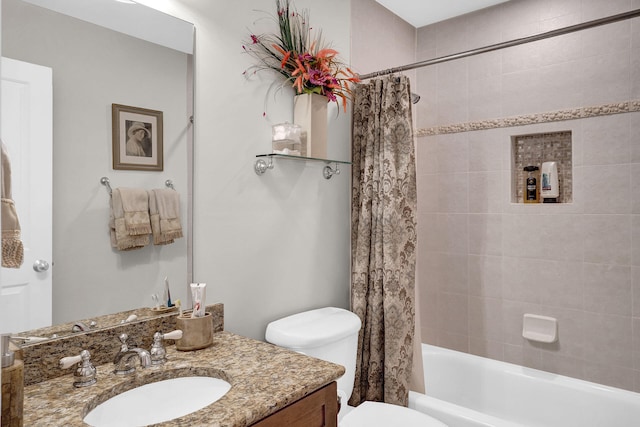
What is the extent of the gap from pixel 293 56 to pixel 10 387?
1555mm

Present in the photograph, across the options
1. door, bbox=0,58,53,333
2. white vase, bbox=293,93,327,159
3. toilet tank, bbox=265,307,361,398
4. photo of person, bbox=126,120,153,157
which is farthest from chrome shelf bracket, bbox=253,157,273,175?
door, bbox=0,58,53,333

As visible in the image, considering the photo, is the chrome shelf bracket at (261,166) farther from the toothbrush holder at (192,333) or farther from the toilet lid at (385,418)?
the toilet lid at (385,418)

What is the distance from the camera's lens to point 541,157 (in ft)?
7.99

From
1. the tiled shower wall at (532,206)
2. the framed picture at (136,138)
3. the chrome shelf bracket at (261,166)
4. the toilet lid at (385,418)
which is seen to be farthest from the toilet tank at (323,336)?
the tiled shower wall at (532,206)

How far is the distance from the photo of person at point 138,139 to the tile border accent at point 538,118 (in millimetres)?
1953

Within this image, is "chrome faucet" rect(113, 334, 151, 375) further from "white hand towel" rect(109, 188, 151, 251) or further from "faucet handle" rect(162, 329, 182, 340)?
"white hand towel" rect(109, 188, 151, 251)

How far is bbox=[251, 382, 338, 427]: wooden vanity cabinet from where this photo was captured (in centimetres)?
104

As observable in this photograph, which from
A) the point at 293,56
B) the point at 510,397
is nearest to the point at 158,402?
the point at 293,56

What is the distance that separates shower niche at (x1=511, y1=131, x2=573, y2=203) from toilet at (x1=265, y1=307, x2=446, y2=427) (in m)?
1.38

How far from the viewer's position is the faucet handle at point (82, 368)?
1085 mm

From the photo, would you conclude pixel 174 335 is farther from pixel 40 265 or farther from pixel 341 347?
pixel 341 347

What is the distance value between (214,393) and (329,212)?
1.18 meters

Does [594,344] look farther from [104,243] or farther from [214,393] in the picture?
[104,243]

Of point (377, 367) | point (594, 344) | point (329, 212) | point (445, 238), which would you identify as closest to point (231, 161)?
point (329, 212)
